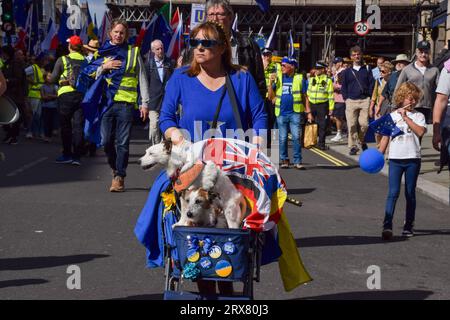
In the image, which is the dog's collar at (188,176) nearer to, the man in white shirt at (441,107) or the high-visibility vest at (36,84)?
the man in white shirt at (441,107)

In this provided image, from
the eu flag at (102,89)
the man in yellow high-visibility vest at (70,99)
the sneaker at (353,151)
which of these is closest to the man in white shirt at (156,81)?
the eu flag at (102,89)

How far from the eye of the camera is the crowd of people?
5625mm

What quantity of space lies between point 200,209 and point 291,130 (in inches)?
459

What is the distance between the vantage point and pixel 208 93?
562cm

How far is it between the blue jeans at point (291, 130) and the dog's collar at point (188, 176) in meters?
11.3

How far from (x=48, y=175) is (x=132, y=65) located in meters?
2.80

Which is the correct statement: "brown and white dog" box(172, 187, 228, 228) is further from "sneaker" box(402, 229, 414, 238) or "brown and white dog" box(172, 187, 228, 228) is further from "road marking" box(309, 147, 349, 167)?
"road marking" box(309, 147, 349, 167)

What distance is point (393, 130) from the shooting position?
31.1ft

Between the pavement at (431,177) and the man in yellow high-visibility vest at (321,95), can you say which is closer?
the pavement at (431,177)

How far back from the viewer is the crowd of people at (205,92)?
18.5 feet
